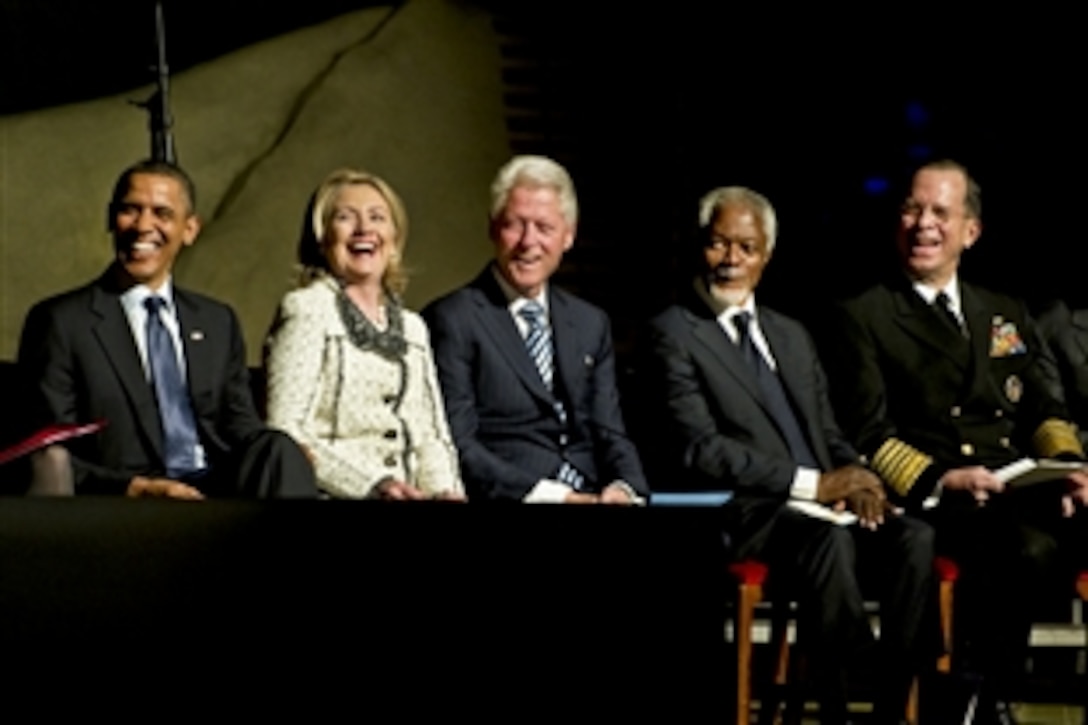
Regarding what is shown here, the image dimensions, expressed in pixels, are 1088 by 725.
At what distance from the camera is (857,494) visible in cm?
512

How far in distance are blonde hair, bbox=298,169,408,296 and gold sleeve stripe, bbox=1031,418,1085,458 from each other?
1.59 metres

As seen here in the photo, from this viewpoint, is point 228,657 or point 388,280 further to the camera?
point 388,280

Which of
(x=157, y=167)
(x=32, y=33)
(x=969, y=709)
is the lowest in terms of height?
(x=969, y=709)

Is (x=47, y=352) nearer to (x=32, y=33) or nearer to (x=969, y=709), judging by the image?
(x=969, y=709)

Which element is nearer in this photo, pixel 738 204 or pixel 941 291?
pixel 738 204

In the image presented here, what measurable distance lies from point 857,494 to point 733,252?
62cm

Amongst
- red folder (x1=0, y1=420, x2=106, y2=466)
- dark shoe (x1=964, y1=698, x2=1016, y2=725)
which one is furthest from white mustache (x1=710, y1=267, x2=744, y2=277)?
red folder (x1=0, y1=420, x2=106, y2=466)

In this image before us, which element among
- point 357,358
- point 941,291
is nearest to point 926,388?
point 941,291

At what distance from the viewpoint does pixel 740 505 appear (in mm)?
5102

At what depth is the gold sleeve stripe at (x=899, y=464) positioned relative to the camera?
529 cm

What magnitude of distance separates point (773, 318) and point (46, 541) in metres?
2.64

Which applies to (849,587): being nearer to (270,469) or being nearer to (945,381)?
(945,381)

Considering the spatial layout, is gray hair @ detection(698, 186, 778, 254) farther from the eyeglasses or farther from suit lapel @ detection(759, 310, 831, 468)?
the eyeglasses

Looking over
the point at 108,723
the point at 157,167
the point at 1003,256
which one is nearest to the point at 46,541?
the point at 108,723
